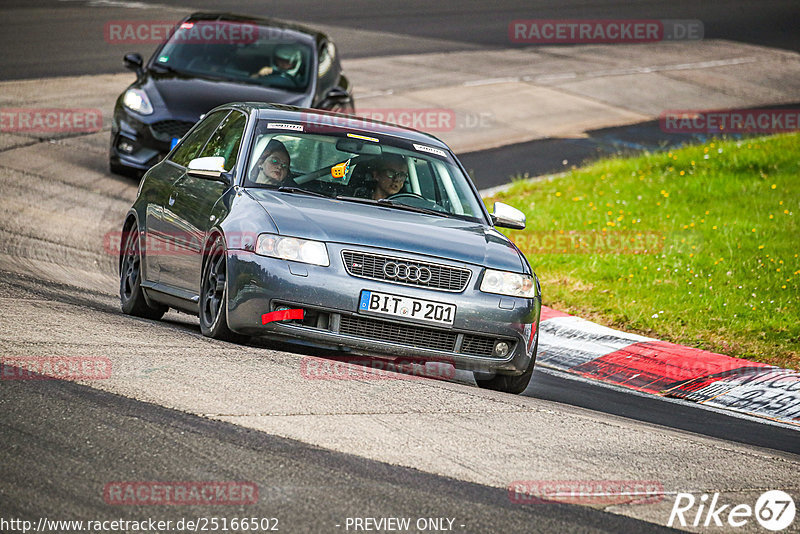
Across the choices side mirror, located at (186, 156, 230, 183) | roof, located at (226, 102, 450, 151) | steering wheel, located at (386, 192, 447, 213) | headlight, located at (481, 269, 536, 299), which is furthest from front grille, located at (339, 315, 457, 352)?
roof, located at (226, 102, 450, 151)

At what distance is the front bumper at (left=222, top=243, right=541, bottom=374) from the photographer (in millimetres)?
6859

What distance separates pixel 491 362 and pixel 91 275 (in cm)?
445

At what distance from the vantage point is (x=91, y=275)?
10.3 meters

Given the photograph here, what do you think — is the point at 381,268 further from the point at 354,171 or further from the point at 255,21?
the point at 255,21

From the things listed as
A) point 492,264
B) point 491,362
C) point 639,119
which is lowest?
point 639,119

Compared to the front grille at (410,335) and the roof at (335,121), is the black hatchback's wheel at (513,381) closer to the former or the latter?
the front grille at (410,335)

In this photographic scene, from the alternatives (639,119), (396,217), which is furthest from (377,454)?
(639,119)

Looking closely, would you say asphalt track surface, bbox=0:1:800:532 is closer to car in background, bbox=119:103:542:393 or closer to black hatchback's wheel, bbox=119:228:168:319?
car in background, bbox=119:103:542:393

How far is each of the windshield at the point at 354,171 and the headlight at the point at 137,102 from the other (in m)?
5.94

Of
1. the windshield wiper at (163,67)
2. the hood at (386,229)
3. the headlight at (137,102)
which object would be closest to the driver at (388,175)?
the hood at (386,229)

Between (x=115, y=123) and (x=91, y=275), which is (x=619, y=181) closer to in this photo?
(x=115, y=123)

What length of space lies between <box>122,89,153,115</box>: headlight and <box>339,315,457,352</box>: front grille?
24.9 feet

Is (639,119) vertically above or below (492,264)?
below

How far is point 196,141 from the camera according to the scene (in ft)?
29.6
